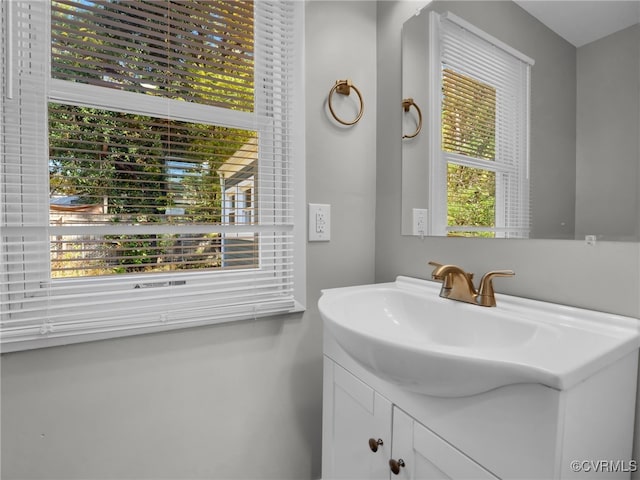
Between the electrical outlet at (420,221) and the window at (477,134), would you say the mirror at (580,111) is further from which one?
the electrical outlet at (420,221)

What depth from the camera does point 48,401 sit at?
912 millimetres

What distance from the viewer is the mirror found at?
28.5 inches

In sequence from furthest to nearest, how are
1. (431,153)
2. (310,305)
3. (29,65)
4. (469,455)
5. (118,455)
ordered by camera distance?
(310,305) < (431,153) < (118,455) < (29,65) < (469,455)

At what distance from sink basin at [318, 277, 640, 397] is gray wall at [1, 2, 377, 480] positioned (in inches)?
Answer: 13.0

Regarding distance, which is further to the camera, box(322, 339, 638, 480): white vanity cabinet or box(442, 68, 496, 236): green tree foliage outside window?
box(442, 68, 496, 236): green tree foliage outside window

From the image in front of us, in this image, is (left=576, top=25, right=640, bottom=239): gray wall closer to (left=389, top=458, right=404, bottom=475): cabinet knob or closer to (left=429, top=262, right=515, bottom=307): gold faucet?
(left=429, top=262, right=515, bottom=307): gold faucet

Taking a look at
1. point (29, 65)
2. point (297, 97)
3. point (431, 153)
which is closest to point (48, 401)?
point (29, 65)

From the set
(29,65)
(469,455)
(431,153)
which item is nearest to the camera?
(469,455)

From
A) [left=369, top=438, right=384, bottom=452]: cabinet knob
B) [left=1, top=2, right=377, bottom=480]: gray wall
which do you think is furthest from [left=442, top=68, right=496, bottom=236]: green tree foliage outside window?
[left=369, top=438, right=384, bottom=452]: cabinet knob

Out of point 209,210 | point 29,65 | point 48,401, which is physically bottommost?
point 48,401

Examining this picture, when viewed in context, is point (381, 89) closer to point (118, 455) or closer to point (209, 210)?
point (209, 210)

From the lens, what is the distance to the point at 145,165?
101 centimetres

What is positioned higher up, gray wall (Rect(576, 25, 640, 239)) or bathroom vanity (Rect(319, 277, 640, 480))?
gray wall (Rect(576, 25, 640, 239))

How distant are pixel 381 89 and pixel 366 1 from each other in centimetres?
37
